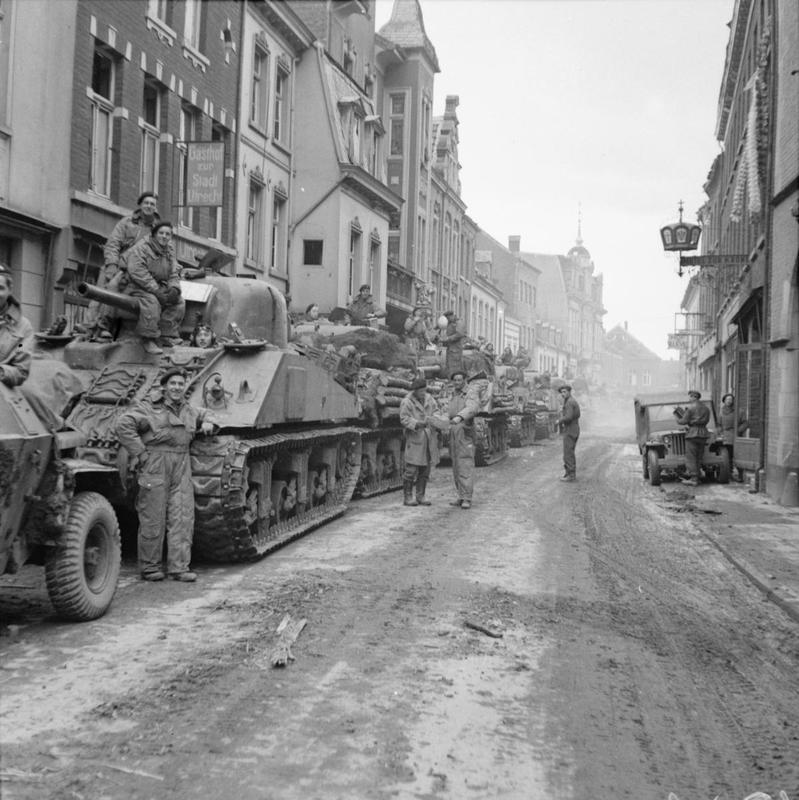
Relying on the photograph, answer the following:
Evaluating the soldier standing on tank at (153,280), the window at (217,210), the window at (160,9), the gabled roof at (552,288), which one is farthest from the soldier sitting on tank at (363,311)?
the gabled roof at (552,288)

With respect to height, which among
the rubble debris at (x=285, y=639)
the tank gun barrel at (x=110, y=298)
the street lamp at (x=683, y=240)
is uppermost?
the street lamp at (x=683, y=240)

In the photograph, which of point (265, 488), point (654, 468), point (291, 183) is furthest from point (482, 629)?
point (291, 183)

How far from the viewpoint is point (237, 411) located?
28.9ft

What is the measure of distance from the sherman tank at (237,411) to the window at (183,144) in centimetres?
783

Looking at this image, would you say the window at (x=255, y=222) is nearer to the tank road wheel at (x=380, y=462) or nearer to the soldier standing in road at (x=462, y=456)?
the tank road wheel at (x=380, y=462)

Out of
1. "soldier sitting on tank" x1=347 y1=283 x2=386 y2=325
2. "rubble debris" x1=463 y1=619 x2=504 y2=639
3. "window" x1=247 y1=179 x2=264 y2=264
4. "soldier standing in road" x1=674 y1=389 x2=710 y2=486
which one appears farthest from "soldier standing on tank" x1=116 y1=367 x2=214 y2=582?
"window" x1=247 y1=179 x2=264 y2=264

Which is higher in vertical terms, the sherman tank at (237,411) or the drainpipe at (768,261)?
the drainpipe at (768,261)

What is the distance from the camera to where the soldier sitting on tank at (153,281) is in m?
9.08

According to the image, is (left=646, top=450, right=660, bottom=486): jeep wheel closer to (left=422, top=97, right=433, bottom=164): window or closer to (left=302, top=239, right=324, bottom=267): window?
(left=302, top=239, right=324, bottom=267): window

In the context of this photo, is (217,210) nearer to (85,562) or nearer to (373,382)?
(373,382)

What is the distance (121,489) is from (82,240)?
869 cm

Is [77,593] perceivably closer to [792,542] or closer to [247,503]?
[247,503]

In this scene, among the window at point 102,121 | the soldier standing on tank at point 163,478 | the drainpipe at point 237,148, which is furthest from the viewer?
the drainpipe at point 237,148

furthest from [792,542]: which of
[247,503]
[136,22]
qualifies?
[136,22]
